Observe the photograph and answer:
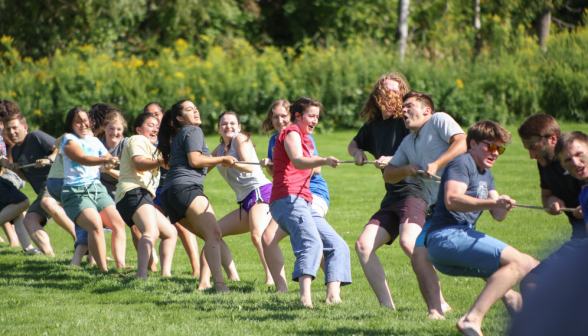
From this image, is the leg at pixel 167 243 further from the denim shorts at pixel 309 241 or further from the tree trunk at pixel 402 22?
the tree trunk at pixel 402 22

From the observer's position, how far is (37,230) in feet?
27.7

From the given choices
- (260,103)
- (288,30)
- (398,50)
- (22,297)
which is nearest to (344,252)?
(22,297)

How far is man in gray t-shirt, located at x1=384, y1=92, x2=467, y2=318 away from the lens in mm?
4582

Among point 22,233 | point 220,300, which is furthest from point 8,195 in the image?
point 220,300

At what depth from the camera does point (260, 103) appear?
66.2ft

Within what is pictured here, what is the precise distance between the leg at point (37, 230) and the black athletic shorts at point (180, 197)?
3.43 metres

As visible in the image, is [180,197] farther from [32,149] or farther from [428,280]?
[32,149]

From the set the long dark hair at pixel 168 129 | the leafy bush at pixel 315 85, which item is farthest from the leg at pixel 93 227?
the leafy bush at pixel 315 85

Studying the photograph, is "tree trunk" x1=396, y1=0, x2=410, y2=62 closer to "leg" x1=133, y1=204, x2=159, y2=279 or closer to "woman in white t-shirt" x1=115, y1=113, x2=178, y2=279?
"woman in white t-shirt" x1=115, y1=113, x2=178, y2=279

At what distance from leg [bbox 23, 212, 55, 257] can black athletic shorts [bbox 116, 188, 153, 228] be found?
248 cm

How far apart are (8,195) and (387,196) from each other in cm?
604

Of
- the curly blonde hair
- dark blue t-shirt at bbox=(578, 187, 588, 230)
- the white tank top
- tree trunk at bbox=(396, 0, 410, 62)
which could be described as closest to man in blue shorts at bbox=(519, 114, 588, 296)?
dark blue t-shirt at bbox=(578, 187, 588, 230)

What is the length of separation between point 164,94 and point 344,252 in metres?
15.8

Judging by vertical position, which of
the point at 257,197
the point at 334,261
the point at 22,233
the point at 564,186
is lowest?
the point at 22,233
